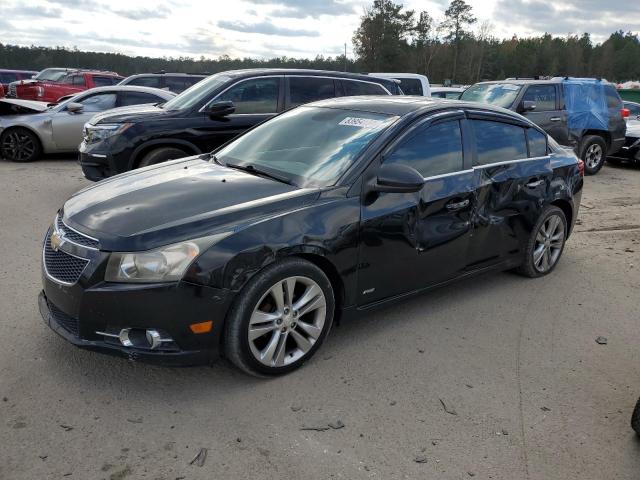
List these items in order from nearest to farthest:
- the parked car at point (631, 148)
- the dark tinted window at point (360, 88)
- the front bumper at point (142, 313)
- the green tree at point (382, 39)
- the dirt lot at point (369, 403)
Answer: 1. the dirt lot at point (369, 403)
2. the front bumper at point (142, 313)
3. the dark tinted window at point (360, 88)
4. the parked car at point (631, 148)
5. the green tree at point (382, 39)

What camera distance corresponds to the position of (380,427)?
2963 mm

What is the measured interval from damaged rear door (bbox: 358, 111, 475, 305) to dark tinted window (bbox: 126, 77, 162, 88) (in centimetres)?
1299

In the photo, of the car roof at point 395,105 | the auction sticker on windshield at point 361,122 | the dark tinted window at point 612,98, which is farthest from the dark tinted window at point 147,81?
the auction sticker on windshield at point 361,122

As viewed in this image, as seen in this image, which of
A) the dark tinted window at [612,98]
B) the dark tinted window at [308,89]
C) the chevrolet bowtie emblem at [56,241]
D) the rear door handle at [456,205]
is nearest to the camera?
the chevrolet bowtie emblem at [56,241]

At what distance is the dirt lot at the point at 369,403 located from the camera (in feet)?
8.80

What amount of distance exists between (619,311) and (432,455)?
273 centimetres

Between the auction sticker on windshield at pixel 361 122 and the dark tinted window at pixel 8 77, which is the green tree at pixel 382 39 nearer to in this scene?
the dark tinted window at pixel 8 77

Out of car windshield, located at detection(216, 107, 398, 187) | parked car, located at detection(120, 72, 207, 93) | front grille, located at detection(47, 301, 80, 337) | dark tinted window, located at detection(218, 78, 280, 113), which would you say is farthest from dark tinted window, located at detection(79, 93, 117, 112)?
front grille, located at detection(47, 301, 80, 337)

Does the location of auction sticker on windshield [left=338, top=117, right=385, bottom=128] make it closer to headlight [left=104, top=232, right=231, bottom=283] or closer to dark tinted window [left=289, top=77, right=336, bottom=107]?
headlight [left=104, top=232, right=231, bottom=283]

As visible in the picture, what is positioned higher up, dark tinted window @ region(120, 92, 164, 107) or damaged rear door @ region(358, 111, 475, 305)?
dark tinted window @ region(120, 92, 164, 107)

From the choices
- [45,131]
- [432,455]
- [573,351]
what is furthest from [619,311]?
[45,131]

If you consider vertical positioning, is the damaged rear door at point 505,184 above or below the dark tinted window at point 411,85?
below

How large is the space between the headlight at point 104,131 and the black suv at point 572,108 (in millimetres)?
7035

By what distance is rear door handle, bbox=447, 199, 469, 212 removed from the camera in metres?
4.11
